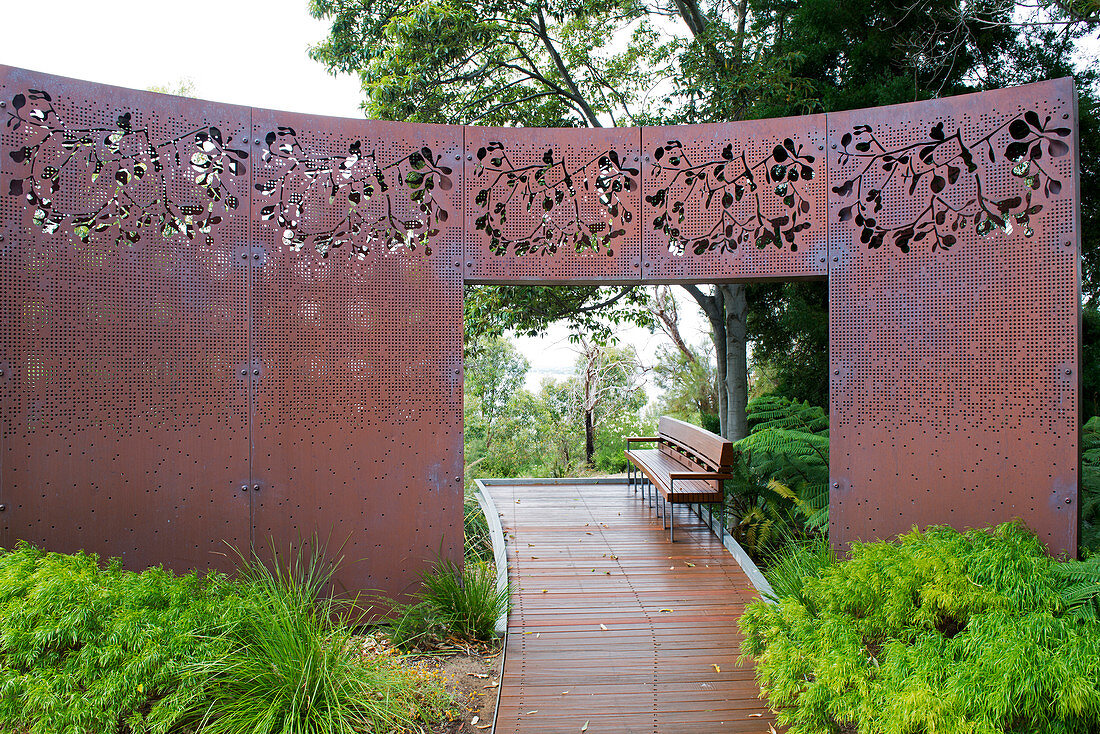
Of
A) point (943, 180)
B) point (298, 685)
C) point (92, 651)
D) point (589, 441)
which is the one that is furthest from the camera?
point (589, 441)

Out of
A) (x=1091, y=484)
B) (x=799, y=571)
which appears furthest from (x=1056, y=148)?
(x=799, y=571)

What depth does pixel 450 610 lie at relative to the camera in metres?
4.93

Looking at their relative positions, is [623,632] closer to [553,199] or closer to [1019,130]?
[553,199]

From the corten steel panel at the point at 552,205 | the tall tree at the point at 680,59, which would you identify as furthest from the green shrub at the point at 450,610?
the tall tree at the point at 680,59

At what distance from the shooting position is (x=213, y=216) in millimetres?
4988

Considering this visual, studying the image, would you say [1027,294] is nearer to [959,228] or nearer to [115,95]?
[959,228]

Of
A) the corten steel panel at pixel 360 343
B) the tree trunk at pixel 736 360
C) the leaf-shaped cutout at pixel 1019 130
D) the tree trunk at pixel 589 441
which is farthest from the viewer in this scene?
the tree trunk at pixel 589 441

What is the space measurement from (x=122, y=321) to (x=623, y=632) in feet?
13.4

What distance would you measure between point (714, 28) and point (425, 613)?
762 centimetres

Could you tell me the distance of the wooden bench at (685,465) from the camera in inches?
264

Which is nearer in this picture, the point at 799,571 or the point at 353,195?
the point at 799,571

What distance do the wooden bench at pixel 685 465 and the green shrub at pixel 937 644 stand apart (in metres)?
2.35

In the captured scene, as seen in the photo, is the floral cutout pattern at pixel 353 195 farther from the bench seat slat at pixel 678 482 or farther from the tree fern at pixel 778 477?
the tree fern at pixel 778 477

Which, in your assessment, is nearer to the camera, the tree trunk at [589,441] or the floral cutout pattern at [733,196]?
the floral cutout pattern at [733,196]
